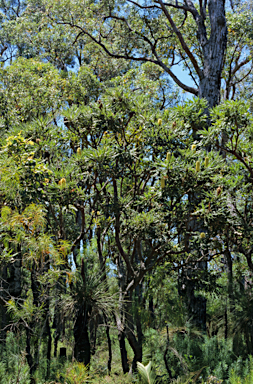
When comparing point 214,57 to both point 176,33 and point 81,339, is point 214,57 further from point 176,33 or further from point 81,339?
point 81,339

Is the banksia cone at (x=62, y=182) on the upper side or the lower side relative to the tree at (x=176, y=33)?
lower

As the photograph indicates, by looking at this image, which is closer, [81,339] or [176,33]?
[81,339]

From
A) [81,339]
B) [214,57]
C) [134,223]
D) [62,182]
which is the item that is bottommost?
[81,339]

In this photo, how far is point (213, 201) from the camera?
197 inches

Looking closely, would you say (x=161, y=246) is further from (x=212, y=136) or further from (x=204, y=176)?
(x=212, y=136)

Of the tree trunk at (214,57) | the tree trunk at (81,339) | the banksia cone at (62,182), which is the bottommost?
the tree trunk at (81,339)

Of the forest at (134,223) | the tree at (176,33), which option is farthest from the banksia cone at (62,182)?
the tree at (176,33)

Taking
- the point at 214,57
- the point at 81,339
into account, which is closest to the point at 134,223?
the point at 81,339

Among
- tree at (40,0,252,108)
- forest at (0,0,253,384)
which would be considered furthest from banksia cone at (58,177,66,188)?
tree at (40,0,252,108)

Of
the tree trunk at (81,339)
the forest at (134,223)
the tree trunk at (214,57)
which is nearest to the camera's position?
the forest at (134,223)

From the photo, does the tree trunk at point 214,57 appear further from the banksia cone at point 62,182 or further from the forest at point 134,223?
the banksia cone at point 62,182

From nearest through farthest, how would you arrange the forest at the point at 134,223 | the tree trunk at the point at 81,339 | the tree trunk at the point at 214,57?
the forest at the point at 134,223 → the tree trunk at the point at 81,339 → the tree trunk at the point at 214,57

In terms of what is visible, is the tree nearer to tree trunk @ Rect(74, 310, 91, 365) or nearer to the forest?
the forest

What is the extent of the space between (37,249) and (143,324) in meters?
4.04
